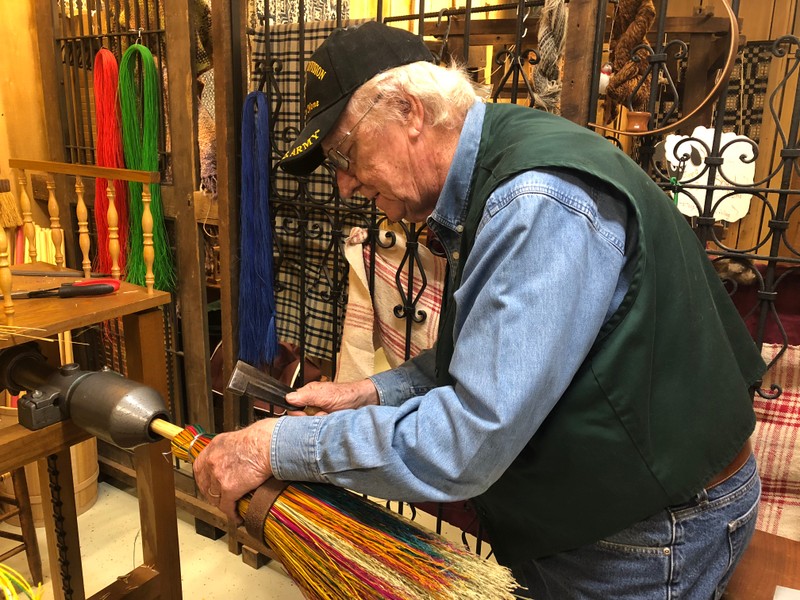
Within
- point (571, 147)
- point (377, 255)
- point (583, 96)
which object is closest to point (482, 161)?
point (571, 147)

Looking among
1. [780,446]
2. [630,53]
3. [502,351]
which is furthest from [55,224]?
[780,446]

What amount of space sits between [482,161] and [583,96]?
0.56 m

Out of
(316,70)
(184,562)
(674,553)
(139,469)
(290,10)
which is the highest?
(290,10)

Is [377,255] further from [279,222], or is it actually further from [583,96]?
[583,96]

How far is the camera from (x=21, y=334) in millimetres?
1096

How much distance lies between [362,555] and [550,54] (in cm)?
119

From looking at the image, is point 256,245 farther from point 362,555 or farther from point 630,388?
point 630,388

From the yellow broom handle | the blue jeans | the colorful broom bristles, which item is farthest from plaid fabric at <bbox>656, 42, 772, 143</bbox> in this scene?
the colorful broom bristles

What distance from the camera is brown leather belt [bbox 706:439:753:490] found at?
971 millimetres

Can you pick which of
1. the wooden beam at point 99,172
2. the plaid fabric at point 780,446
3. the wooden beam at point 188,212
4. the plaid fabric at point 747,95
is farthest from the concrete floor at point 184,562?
the plaid fabric at point 747,95

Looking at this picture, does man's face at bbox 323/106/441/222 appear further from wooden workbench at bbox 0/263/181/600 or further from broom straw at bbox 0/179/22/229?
broom straw at bbox 0/179/22/229

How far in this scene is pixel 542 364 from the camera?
2.45 ft

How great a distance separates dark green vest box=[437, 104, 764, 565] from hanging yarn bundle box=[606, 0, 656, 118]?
515 millimetres

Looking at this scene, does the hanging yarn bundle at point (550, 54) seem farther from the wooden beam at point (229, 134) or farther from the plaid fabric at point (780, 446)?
the wooden beam at point (229, 134)
